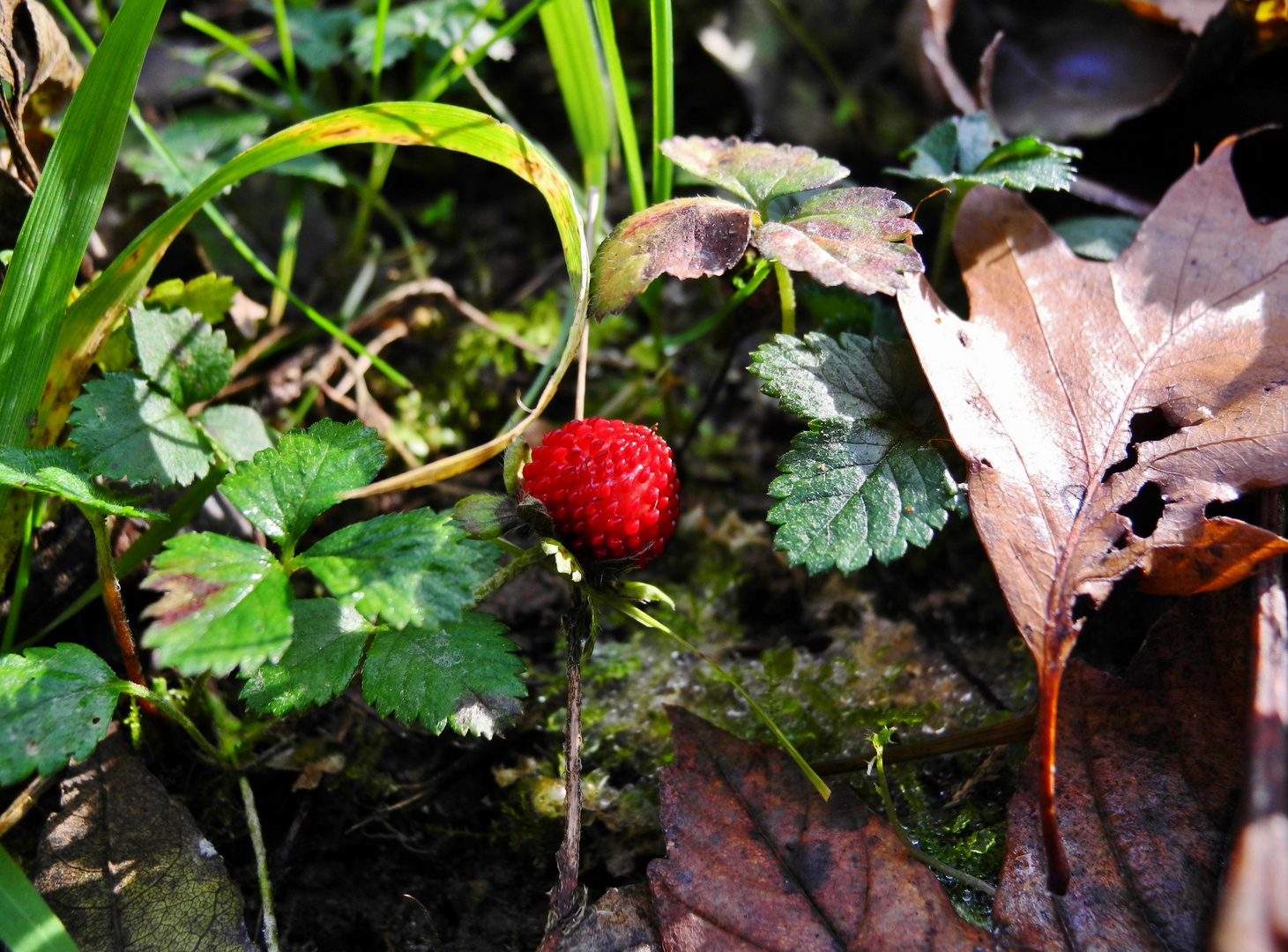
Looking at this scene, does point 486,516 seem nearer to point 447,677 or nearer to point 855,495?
point 447,677

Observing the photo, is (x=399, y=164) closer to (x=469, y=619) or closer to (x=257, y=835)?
(x=469, y=619)

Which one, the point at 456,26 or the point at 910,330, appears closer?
the point at 910,330

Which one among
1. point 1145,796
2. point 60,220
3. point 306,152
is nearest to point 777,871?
point 1145,796

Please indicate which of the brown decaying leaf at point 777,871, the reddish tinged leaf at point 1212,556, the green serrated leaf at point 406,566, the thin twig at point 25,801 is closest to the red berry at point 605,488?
the green serrated leaf at point 406,566

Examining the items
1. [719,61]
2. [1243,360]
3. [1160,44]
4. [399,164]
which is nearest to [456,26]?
[399,164]

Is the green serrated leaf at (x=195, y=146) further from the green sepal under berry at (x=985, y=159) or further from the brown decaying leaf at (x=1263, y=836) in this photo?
the brown decaying leaf at (x=1263, y=836)

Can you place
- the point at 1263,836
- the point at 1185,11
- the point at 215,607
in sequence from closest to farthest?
the point at 1263,836
the point at 215,607
the point at 1185,11

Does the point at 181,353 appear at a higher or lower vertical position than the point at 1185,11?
lower
